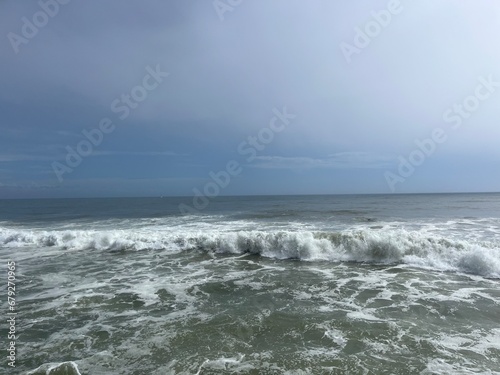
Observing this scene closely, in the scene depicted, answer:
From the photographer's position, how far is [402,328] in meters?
7.23

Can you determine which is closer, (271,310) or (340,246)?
(271,310)

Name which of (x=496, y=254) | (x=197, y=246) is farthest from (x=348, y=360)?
(x=197, y=246)

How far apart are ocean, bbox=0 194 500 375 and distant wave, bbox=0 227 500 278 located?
0.24 ft

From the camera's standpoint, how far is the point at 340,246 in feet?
51.8

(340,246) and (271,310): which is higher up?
(340,246)

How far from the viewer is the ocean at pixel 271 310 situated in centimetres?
588

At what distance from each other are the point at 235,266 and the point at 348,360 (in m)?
8.36

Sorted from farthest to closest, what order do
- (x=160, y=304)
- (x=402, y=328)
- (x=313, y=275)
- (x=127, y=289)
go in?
(x=313, y=275) → (x=127, y=289) → (x=160, y=304) → (x=402, y=328)

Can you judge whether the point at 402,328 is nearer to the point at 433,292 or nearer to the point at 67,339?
the point at 433,292

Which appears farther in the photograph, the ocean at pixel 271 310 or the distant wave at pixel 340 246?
the distant wave at pixel 340 246

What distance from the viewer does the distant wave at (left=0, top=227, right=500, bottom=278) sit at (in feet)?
42.8

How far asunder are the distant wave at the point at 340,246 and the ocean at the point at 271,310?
7cm

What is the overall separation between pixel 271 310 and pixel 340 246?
846 cm

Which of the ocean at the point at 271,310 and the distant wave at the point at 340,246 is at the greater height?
the distant wave at the point at 340,246
